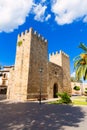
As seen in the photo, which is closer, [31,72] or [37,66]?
[31,72]

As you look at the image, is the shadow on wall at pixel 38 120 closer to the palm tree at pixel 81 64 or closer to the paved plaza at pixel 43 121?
the paved plaza at pixel 43 121

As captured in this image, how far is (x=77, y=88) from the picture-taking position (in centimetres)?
4084

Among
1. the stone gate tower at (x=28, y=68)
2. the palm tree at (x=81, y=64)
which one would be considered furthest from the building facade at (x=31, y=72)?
A: the palm tree at (x=81, y=64)

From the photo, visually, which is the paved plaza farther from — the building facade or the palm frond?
the palm frond

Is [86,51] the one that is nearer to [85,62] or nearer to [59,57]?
[85,62]

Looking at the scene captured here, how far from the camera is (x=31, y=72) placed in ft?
70.1

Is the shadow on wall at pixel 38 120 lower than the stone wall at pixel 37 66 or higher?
lower

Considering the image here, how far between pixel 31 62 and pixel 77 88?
23.8 meters

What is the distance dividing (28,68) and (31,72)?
2.85 ft

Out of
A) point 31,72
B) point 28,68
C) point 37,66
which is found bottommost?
point 31,72

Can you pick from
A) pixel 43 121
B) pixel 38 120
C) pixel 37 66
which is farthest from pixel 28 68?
pixel 43 121

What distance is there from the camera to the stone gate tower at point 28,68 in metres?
20.7

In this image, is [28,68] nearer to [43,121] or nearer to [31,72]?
[31,72]

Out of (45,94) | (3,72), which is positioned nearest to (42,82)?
(45,94)
